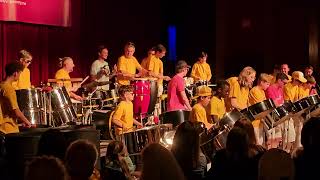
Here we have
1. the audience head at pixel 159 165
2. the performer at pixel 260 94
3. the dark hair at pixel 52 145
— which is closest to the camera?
the audience head at pixel 159 165

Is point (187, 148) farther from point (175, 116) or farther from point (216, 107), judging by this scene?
point (175, 116)

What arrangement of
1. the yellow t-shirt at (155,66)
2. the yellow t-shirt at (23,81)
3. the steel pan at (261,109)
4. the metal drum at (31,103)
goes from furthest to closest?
the yellow t-shirt at (155,66) < the yellow t-shirt at (23,81) < the metal drum at (31,103) < the steel pan at (261,109)

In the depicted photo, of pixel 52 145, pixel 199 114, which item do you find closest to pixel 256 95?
pixel 199 114

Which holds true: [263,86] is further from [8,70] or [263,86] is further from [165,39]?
[165,39]

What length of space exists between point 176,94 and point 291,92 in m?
1.86

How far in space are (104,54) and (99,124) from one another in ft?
6.22

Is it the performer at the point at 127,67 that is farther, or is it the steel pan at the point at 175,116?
the performer at the point at 127,67

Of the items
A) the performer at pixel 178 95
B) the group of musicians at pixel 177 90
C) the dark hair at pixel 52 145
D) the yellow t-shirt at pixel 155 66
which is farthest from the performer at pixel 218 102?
the yellow t-shirt at pixel 155 66

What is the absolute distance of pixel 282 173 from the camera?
8.04 ft

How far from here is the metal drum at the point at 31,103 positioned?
588 cm

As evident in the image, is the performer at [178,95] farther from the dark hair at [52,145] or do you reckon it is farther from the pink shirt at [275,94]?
the dark hair at [52,145]

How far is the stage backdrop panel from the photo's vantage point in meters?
8.15

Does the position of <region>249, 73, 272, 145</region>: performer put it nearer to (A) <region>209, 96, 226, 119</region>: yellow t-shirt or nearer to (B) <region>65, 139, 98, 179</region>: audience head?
(A) <region>209, 96, 226, 119</region>: yellow t-shirt

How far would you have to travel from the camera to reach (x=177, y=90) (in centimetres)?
662
